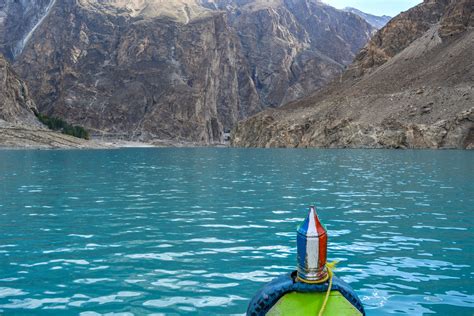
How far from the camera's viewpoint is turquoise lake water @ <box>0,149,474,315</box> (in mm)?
11195

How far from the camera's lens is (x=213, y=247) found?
16.5 m

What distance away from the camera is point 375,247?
16422mm

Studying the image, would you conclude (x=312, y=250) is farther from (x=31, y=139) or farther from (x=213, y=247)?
(x=31, y=139)

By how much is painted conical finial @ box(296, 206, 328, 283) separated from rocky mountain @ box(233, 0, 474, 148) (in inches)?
4784

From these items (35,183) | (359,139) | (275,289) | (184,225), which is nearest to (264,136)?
(359,139)

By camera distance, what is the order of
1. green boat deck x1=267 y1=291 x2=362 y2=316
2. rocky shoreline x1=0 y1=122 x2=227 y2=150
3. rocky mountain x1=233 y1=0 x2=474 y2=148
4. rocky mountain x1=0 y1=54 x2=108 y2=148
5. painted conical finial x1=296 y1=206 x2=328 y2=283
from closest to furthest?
green boat deck x1=267 y1=291 x2=362 y2=316 < painted conical finial x1=296 y1=206 x2=328 y2=283 < rocky mountain x1=233 y1=0 x2=474 y2=148 < rocky shoreline x1=0 y1=122 x2=227 y2=150 < rocky mountain x1=0 y1=54 x2=108 y2=148

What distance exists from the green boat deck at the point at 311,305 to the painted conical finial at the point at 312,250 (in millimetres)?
198

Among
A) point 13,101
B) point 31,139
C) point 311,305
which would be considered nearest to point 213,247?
point 311,305

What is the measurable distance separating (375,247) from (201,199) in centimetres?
1506

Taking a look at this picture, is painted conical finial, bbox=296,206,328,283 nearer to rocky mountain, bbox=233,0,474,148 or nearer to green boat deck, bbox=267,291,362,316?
green boat deck, bbox=267,291,362,316

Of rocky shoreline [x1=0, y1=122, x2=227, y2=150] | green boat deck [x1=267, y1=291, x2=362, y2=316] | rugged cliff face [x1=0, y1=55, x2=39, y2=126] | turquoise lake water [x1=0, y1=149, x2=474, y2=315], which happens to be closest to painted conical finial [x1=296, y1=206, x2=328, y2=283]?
green boat deck [x1=267, y1=291, x2=362, y2=316]

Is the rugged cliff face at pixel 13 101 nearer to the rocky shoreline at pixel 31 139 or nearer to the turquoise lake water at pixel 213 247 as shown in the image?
the rocky shoreline at pixel 31 139

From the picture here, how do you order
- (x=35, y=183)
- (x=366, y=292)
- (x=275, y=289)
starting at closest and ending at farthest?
1. (x=275, y=289)
2. (x=366, y=292)
3. (x=35, y=183)

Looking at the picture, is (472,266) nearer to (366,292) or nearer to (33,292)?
Result: (366,292)
